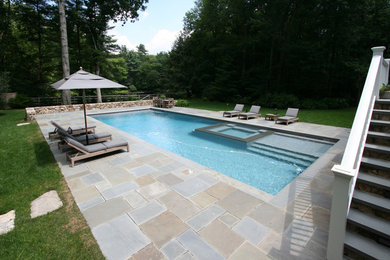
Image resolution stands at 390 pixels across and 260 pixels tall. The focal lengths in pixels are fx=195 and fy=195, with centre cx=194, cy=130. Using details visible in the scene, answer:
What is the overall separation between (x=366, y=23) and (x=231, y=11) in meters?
11.0

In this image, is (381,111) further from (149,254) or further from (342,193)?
(149,254)

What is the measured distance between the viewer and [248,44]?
1947 cm

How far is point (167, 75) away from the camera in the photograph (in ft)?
85.1

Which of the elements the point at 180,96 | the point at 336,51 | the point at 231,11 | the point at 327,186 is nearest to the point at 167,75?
the point at 180,96

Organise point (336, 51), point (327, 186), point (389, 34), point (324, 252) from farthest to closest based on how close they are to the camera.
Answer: point (336, 51)
point (389, 34)
point (327, 186)
point (324, 252)

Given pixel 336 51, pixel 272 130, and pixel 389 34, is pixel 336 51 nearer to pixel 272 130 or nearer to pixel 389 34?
pixel 389 34

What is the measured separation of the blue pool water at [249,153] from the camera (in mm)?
5198

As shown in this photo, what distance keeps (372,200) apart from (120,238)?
3134mm

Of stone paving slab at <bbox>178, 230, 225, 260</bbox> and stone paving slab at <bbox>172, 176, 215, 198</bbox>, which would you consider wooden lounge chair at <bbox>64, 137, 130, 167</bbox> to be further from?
stone paving slab at <bbox>178, 230, 225, 260</bbox>

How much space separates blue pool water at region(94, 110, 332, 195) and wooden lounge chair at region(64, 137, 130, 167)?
2211 millimetres

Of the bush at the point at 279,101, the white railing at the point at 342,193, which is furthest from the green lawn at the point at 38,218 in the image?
the bush at the point at 279,101

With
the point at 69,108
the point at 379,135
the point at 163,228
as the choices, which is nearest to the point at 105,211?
the point at 163,228

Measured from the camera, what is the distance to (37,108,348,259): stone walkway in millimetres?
2328

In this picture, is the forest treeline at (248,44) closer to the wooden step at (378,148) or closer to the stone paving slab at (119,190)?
the stone paving slab at (119,190)
